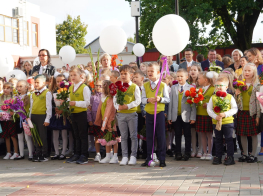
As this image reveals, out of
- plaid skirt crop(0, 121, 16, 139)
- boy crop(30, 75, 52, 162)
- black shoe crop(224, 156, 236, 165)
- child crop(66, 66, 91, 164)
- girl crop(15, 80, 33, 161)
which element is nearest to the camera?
black shoe crop(224, 156, 236, 165)

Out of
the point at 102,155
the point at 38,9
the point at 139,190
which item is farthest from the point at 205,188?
the point at 38,9

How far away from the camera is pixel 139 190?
493 centimetres

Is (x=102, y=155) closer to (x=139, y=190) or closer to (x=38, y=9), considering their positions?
(x=139, y=190)

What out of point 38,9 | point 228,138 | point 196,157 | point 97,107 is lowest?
point 196,157

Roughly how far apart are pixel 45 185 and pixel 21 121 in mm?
2890

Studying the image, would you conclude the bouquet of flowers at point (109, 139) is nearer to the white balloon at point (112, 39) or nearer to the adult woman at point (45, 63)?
the adult woman at point (45, 63)

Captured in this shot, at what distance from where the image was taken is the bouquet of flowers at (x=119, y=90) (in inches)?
258

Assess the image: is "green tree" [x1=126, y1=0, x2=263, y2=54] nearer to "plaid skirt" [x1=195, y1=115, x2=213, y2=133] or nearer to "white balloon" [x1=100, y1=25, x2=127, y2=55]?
"white balloon" [x1=100, y1=25, x2=127, y2=55]

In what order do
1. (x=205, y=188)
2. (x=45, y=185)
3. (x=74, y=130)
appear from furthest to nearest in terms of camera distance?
(x=74, y=130)
(x=45, y=185)
(x=205, y=188)

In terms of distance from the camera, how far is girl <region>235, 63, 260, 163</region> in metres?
6.81

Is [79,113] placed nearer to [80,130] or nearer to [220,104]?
[80,130]

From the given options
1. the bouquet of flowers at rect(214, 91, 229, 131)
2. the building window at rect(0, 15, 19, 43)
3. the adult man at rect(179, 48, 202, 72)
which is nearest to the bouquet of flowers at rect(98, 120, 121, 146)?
the bouquet of flowers at rect(214, 91, 229, 131)

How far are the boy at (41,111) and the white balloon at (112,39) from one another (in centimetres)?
260

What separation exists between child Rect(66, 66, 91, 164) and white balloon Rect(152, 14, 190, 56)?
5.79 feet
